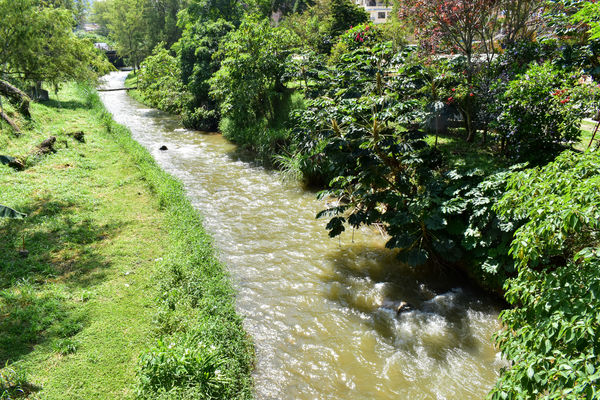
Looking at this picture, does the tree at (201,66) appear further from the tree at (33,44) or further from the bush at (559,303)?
the bush at (559,303)

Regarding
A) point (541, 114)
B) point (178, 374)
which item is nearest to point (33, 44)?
point (178, 374)

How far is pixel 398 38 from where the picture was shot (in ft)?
75.0

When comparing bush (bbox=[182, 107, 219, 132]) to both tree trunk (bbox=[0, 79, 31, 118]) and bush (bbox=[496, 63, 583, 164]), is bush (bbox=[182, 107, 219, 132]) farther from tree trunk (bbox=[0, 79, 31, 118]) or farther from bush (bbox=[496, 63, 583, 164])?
bush (bbox=[496, 63, 583, 164])

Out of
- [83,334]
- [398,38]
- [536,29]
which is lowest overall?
[83,334]

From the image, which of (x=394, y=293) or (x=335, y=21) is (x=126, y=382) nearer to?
(x=394, y=293)

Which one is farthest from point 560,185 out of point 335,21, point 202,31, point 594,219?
point 202,31

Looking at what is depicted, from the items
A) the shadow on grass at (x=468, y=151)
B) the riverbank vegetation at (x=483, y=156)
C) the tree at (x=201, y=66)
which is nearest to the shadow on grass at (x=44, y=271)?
the riverbank vegetation at (x=483, y=156)

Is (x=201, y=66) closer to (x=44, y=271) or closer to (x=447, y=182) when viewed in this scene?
(x=44, y=271)

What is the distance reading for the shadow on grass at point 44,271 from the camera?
6293mm

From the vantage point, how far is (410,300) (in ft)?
25.7

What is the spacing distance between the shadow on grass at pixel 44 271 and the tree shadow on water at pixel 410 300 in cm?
534

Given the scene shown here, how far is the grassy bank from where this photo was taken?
5.34 meters

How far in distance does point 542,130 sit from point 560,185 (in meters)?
5.35

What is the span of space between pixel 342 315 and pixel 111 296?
4759 millimetres
